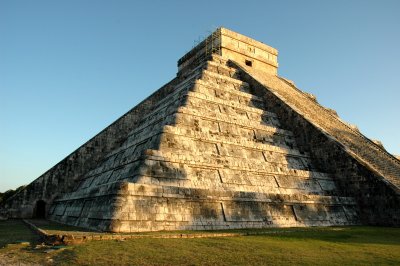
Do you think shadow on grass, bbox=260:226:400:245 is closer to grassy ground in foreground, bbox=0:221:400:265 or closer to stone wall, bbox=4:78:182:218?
grassy ground in foreground, bbox=0:221:400:265

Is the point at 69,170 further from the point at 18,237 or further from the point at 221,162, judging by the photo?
the point at 221,162

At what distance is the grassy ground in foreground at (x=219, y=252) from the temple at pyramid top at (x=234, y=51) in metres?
19.0

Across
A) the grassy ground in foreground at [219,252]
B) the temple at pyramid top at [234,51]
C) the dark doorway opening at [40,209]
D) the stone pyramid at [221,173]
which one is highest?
the temple at pyramid top at [234,51]

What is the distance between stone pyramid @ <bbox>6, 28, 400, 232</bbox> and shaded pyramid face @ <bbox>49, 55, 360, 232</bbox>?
39mm

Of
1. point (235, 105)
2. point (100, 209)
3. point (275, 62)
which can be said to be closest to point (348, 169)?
point (235, 105)

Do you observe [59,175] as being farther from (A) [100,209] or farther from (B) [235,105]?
(B) [235,105]

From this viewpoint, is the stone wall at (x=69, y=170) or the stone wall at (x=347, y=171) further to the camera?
the stone wall at (x=69, y=170)

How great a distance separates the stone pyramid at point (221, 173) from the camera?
10.5 meters

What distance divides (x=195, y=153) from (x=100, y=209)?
13.3 feet

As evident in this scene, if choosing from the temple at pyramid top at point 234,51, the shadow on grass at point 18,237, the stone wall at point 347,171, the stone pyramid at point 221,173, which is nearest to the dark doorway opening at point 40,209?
the stone pyramid at point 221,173

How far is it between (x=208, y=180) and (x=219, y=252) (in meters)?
5.13

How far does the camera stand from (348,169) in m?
14.4

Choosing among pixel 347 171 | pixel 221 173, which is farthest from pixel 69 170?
pixel 347 171

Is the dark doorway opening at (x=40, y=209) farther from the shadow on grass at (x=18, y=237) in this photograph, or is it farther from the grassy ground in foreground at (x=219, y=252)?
the grassy ground in foreground at (x=219, y=252)
